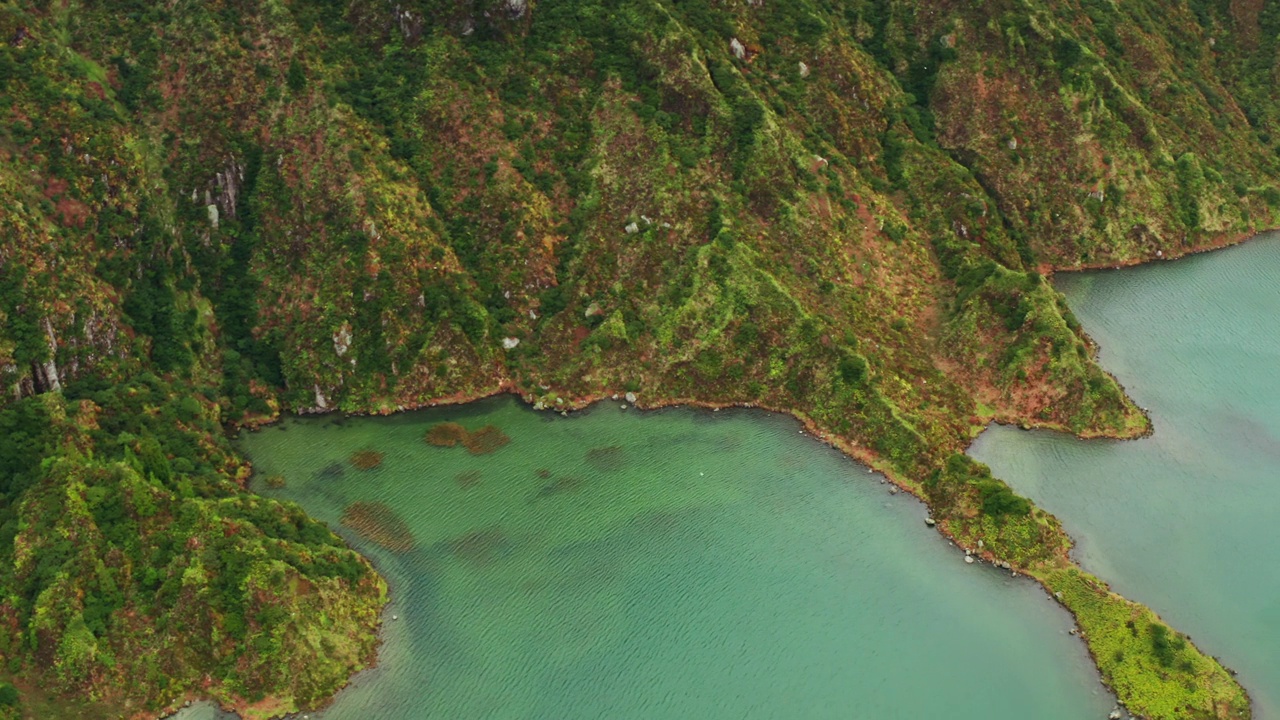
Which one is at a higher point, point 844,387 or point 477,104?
point 477,104

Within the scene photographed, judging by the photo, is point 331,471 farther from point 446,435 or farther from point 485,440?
point 485,440

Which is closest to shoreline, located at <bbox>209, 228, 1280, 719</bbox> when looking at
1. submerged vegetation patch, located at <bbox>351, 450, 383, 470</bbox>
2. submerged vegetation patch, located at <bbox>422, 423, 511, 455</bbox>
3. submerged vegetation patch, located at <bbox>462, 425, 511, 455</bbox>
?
submerged vegetation patch, located at <bbox>422, 423, 511, 455</bbox>

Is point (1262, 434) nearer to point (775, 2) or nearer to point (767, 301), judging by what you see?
point (767, 301)

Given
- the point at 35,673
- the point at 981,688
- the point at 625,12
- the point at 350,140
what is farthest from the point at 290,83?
the point at 981,688

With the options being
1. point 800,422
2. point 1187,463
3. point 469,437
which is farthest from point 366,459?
point 1187,463

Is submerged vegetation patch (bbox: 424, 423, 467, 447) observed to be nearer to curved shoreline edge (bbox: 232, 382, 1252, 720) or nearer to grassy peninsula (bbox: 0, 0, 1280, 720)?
curved shoreline edge (bbox: 232, 382, 1252, 720)

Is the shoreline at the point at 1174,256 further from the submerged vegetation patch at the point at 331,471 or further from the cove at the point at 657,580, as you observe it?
the submerged vegetation patch at the point at 331,471
